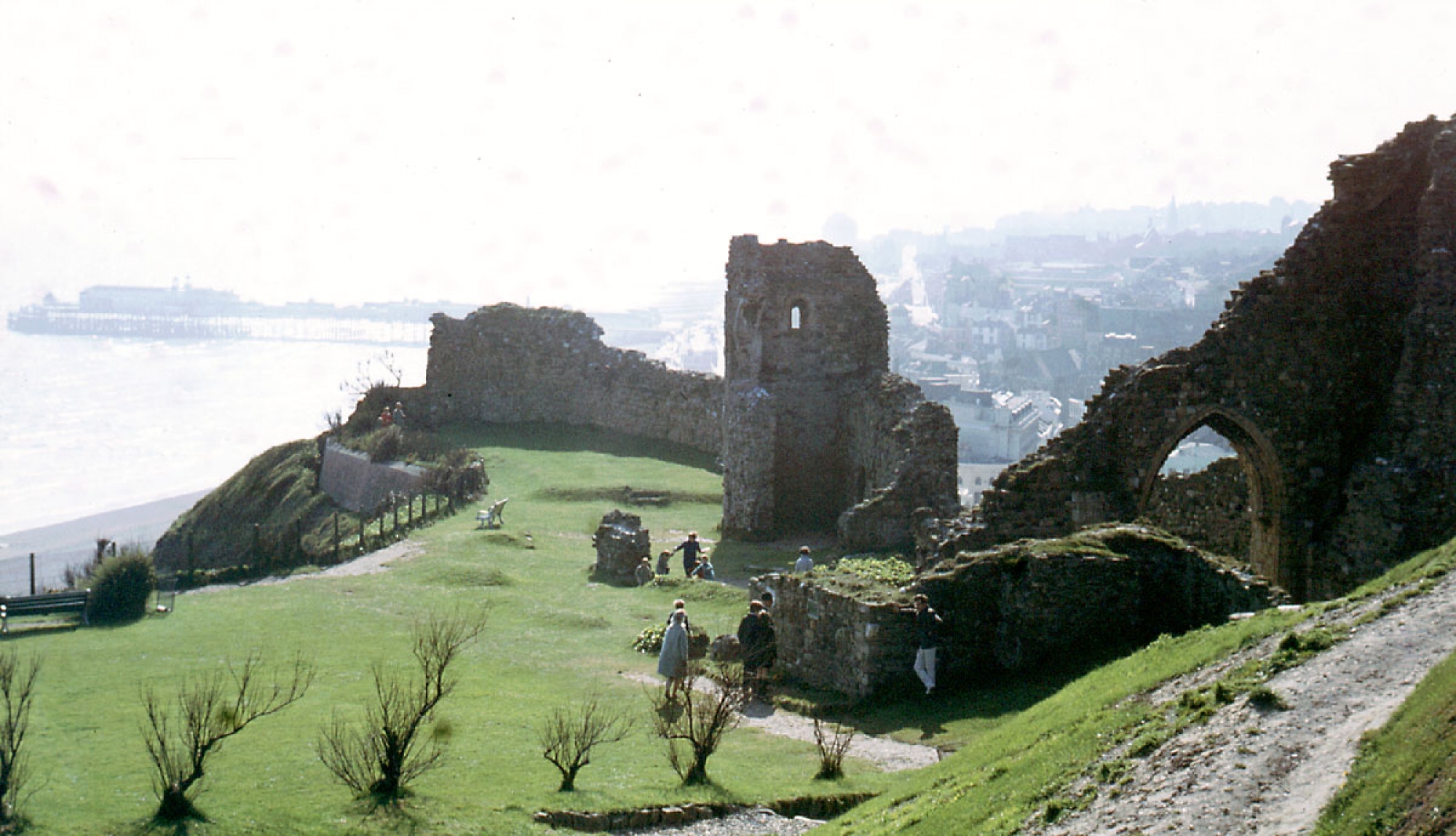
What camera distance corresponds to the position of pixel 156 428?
9356cm

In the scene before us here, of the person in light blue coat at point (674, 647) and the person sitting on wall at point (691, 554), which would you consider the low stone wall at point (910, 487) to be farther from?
the person in light blue coat at point (674, 647)

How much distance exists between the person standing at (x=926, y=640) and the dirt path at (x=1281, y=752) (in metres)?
6.30

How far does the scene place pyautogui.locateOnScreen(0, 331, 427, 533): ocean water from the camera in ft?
237

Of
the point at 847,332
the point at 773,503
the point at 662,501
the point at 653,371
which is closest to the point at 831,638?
the point at 773,503

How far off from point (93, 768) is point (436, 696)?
3560 mm

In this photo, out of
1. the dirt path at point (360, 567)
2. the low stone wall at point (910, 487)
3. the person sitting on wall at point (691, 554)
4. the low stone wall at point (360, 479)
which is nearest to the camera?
the low stone wall at point (910, 487)

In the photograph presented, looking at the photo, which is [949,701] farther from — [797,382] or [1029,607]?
[797,382]

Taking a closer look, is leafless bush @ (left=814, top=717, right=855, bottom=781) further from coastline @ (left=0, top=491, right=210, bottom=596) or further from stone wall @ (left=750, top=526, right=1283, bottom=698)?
coastline @ (left=0, top=491, right=210, bottom=596)

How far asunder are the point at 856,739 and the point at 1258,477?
9.52 metres

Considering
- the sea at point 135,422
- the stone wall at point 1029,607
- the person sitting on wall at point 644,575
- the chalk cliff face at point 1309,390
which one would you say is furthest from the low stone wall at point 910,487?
the sea at point 135,422

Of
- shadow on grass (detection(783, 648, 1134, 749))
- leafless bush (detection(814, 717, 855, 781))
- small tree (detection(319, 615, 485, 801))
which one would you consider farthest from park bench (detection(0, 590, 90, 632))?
leafless bush (detection(814, 717, 855, 781))

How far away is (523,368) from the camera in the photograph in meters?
49.2

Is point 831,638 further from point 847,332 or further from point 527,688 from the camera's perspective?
point 847,332

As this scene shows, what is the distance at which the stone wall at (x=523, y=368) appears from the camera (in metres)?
47.9
